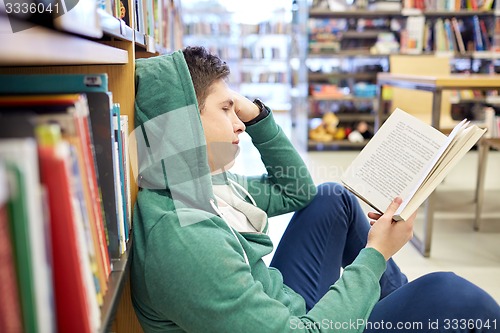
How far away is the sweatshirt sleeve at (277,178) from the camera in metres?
1.30

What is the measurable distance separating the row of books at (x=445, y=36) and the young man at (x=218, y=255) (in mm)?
3976

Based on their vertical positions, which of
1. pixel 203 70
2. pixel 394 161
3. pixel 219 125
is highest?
pixel 203 70

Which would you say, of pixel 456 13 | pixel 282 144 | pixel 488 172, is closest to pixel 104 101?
pixel 282 144

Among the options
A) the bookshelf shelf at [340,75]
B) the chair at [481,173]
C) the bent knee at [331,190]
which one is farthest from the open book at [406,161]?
the bookshelf shelf at [340,75]

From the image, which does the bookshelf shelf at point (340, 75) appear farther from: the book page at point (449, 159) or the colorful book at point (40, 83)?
the colorful book at point (40, 83)

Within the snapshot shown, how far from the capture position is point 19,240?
0.37 m

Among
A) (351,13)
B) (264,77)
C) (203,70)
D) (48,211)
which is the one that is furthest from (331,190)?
(264,77)

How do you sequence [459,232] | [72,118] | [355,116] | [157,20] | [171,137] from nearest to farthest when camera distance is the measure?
[72,118] → [171,137] → [157,20] → [459,232] → [355,116]

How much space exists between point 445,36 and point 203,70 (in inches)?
172

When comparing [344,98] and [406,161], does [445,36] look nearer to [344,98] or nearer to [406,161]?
[344,98]

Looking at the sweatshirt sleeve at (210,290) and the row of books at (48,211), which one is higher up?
the row of books at (48,211)

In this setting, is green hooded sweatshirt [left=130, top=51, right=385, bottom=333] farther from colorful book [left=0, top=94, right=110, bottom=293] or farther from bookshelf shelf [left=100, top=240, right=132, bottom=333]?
colorful book [left=0, top=94, right=110, bottom=293]

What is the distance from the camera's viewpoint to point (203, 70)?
Result: 99cm

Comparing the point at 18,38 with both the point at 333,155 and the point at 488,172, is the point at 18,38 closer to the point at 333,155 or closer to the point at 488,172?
the point at 488,172
